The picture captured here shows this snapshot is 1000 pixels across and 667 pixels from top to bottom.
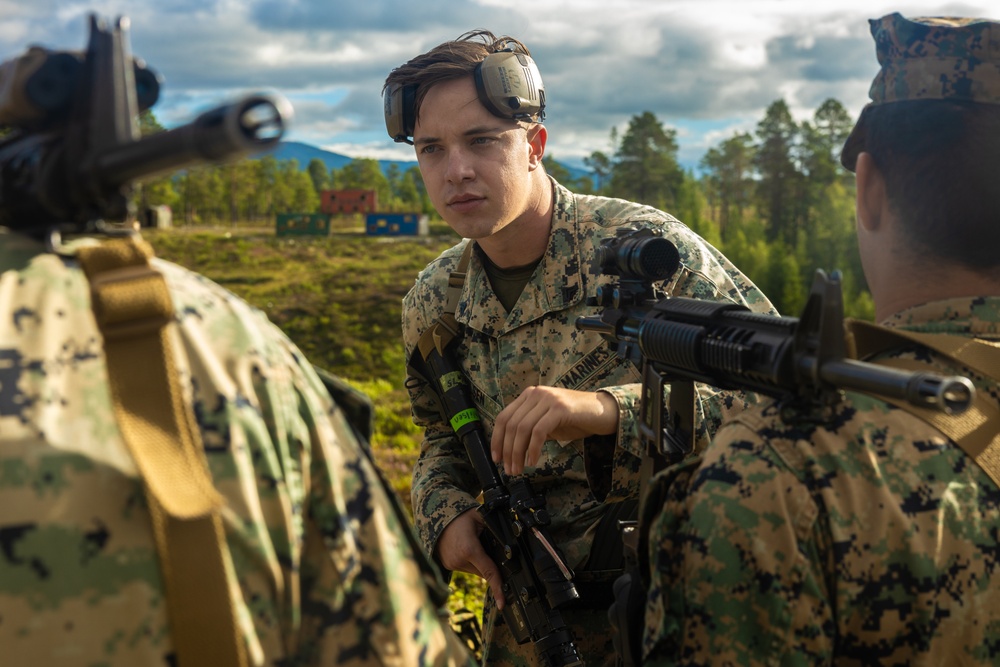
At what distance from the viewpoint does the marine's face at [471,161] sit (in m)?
3.83

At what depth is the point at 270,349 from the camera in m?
1.61

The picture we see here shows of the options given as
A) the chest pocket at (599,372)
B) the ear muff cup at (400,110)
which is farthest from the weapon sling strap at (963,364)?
the ear muff cup at (400,110)

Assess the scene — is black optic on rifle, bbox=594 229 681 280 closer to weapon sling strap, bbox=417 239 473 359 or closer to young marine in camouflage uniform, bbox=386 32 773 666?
young marine in camouflage uniform, bbox=386 32 773 666

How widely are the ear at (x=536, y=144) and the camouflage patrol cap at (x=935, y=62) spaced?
1.91 metres

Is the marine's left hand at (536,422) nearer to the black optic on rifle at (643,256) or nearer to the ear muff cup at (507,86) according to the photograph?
the black optic on rifle at (643,256)

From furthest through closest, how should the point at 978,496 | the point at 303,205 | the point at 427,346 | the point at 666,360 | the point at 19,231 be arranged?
the point at 303,205 < the point at 427,346 < the point at 666,360 < the point at 978,496 < the point at 19,231

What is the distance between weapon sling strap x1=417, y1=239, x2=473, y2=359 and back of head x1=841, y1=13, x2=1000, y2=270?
2.19 m

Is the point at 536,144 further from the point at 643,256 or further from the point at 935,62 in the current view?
the point at 935,62

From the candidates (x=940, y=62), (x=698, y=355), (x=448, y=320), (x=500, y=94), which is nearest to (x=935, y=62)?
(x=940, y=62)

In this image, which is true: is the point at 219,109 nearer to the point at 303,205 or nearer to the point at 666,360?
the point at 666,360

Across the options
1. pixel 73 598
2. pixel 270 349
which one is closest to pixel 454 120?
pixel 270 349

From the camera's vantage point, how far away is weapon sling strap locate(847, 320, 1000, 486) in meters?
1.91

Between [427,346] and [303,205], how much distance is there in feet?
263

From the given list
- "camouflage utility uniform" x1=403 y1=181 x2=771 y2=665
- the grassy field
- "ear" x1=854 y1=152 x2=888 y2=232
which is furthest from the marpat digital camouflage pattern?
the grassy field
